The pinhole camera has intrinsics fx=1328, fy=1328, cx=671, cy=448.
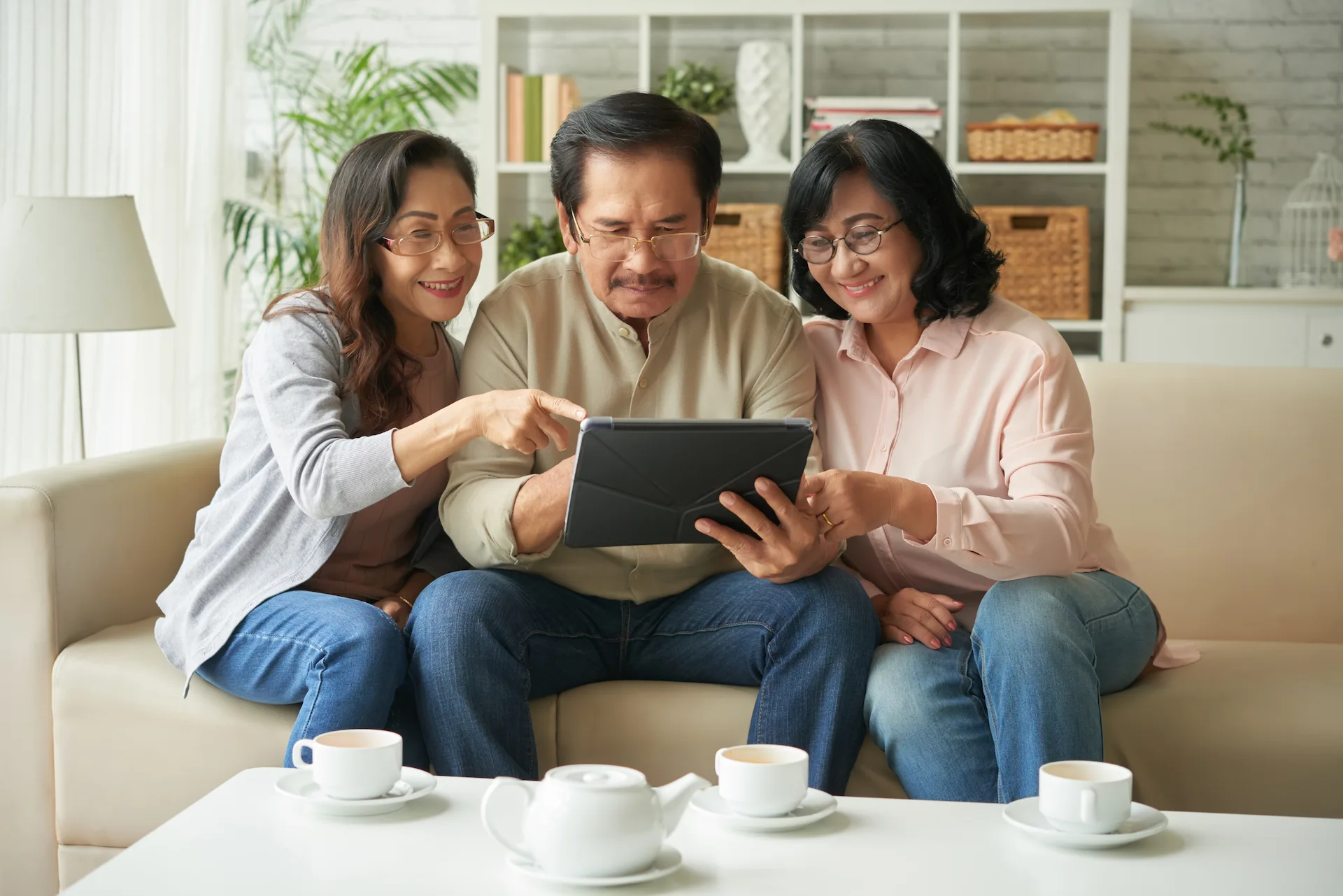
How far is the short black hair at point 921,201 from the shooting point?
1.80 meters

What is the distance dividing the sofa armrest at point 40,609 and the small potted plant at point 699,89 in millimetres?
2295

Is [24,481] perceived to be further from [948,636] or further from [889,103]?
[889,103]

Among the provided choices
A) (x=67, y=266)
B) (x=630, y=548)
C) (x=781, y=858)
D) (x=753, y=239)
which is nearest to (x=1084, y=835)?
(x=781, y=858)

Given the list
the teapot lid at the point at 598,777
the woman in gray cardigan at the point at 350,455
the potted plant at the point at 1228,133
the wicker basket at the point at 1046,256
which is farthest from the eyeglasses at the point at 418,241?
the potted plant at the point at 1228,133

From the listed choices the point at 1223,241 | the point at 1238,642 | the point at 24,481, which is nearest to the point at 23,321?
the point at 24,481

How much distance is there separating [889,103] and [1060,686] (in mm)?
2519

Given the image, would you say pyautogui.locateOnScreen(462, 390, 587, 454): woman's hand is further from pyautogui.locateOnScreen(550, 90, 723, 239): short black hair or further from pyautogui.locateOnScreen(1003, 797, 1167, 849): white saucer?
pyautogui.locateOnScreen(1003, 797, 1167, 849): white saucer

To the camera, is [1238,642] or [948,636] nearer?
[948,636]

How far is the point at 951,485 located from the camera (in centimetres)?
180

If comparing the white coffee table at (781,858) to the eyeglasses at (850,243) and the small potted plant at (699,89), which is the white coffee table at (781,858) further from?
the small potted plant at (699,89)

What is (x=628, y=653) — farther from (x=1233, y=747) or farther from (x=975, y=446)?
(x=1233, y=747)

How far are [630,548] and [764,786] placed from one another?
0.73 metres

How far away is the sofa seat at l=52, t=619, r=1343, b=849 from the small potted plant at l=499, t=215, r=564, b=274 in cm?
221

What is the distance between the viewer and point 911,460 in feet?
5.98
